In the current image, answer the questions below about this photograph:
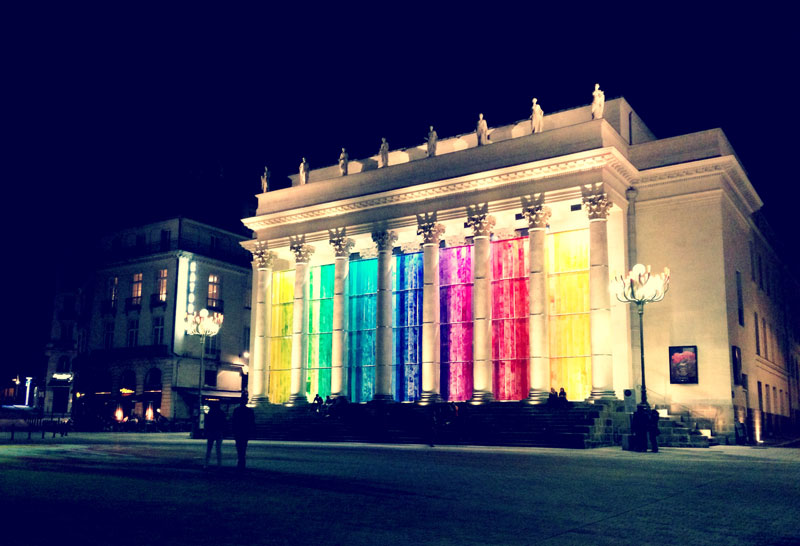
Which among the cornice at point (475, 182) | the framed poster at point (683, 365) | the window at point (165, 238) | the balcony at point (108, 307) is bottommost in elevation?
the framed poster at point (683, 365)

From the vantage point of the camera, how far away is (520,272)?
3791 centimetres

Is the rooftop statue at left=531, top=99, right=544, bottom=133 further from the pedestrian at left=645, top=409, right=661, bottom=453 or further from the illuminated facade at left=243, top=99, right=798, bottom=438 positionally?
the pedestrian at left=645, top=409, right=661, bottom=453

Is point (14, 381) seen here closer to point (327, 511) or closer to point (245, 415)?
point (245, 415)

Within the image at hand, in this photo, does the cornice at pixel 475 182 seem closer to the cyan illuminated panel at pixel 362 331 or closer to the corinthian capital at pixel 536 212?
the corinthian capital at pixel 536 212

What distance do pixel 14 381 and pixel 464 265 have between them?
166ft

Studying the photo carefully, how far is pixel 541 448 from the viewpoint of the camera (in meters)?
27.5

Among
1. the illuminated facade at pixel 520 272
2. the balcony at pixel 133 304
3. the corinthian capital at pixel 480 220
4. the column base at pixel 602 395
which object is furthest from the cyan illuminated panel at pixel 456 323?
the balcony at pixel 133 304

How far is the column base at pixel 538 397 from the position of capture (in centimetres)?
3350

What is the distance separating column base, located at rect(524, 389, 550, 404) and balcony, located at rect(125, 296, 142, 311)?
34.8 meters

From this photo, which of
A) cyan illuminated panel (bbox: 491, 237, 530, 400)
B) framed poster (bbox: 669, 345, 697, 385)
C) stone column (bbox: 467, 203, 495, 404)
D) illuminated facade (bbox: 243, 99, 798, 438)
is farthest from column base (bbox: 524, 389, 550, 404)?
framed poster (bbox: 669, 345, 697, 385)

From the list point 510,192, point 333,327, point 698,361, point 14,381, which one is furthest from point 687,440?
point 14,381

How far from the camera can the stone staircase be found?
28.7 metres

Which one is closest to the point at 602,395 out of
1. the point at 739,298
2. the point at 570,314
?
the point at 570,314

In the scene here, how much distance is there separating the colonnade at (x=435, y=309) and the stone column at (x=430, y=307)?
0.05m
